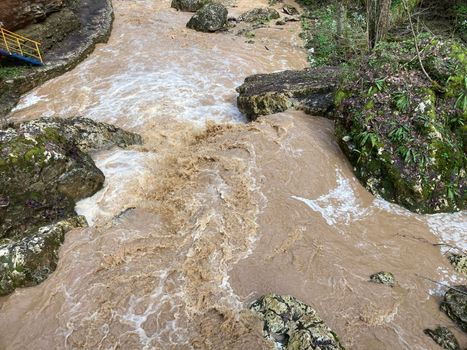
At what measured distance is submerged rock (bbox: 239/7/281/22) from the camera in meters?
18.8

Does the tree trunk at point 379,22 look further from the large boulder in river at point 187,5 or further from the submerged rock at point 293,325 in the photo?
the large boulder in river at point 187,5

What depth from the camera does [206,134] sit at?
33.1 feet

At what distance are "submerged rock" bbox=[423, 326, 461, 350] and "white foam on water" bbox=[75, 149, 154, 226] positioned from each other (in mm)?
5590

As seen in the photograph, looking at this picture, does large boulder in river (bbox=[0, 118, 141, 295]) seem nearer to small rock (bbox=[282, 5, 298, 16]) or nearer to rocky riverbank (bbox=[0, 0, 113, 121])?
rocky riverbank (bbox=[0, 0, 113, 121])

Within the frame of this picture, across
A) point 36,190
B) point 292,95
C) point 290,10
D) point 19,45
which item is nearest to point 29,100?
point 19,45

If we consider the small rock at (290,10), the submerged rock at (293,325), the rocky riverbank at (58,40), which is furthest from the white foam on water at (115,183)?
the small rock at (290,10)

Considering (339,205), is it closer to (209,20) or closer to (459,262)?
(459,262)

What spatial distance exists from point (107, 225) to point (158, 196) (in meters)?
1.22

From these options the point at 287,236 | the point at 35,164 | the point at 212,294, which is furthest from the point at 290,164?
the point at 35,164

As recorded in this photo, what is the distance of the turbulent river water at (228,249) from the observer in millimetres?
5203

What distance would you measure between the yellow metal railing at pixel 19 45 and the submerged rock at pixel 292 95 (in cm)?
802

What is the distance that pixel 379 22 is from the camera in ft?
37.7

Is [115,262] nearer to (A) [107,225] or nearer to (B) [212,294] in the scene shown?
(A) [107,225]

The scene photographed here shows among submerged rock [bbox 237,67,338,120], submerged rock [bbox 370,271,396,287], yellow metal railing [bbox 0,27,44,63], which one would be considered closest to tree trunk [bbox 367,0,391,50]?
submerged rock [bbox 237,67,338,120]
